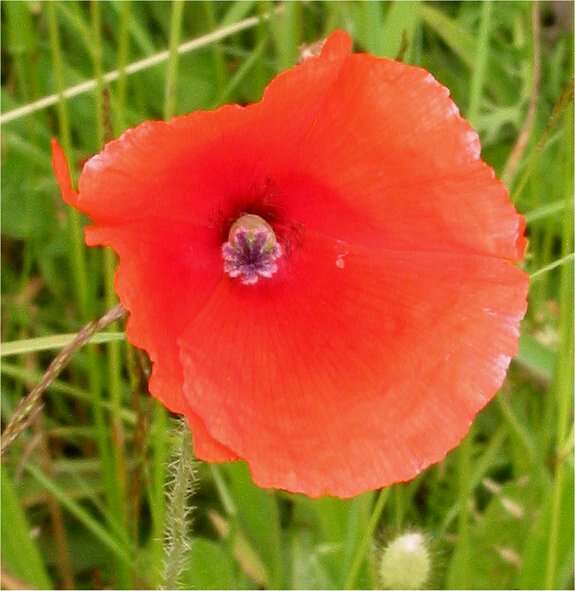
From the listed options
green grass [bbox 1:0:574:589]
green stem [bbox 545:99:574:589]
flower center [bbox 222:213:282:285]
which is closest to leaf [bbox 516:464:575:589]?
green grass [bbox 1:0:574:589]

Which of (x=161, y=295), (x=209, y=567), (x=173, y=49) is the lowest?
(x=209, y=567)

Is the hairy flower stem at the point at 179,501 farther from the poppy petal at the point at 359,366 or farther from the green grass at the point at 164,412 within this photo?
the green grass at the point at 164,412

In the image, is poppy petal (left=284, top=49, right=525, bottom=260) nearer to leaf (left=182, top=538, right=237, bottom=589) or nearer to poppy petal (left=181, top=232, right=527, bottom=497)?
poppy petal (left=181, top=232, right=527, bottom=497)

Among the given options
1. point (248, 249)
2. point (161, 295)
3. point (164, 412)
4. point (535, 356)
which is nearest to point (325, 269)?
point (248, 249)

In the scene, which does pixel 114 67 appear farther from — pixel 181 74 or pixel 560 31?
pixel 560 31

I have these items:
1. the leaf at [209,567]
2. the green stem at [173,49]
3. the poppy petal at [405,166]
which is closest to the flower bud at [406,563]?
the leaf at [209,567]

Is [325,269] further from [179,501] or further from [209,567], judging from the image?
[209,567]
